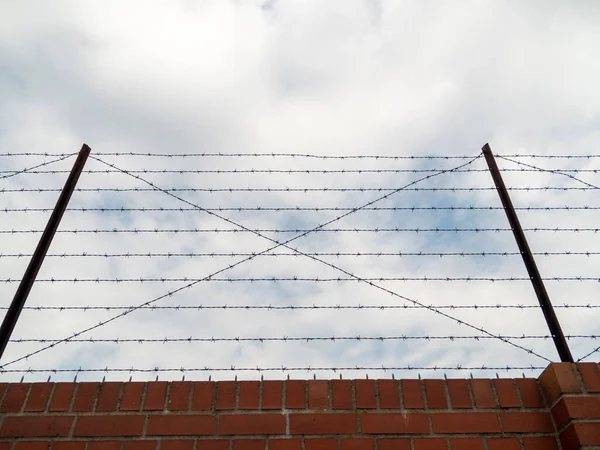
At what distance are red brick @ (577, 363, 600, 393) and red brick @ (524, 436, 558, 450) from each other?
0.29 metres

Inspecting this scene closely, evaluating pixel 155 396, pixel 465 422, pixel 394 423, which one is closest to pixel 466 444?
pixel 465 422

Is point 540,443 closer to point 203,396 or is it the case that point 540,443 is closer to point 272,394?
point 272,394

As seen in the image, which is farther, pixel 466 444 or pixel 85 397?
pixel 85 397

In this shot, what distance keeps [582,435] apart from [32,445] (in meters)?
2.43

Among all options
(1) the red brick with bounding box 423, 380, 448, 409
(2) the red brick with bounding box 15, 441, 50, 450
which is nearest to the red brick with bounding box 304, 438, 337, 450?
(1) the red brick with bounding box 423, 380, 448, 409

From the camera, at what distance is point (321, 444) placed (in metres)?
2.30

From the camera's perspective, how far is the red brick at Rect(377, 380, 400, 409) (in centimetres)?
240

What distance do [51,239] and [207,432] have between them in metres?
1.52

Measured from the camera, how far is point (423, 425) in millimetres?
2354

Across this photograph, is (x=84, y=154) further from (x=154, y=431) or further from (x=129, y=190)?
(x=154, y=431)

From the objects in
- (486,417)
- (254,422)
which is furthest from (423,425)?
(254,422)

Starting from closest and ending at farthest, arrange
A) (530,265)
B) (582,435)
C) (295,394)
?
(582,435) → (295,394) → (530,265)

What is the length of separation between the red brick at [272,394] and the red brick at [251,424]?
1.8 inches

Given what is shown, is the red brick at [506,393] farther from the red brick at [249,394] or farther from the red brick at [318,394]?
the red brick at [249,394]
